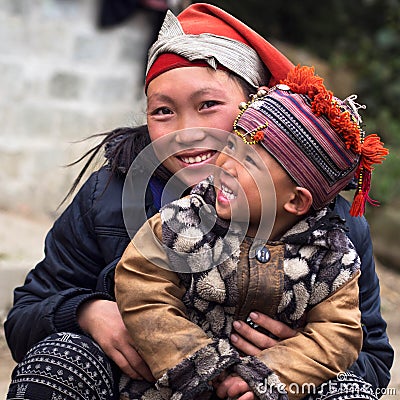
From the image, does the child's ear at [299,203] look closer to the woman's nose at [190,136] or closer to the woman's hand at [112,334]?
the woman's nose at [190,136]

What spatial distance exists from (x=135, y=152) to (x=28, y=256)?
2141 mm

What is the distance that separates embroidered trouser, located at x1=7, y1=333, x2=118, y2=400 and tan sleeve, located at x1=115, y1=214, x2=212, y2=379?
134mm

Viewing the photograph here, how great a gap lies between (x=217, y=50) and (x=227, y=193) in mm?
496

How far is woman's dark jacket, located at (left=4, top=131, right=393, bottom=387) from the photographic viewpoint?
7.54 feet

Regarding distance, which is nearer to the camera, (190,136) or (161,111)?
(190,136)

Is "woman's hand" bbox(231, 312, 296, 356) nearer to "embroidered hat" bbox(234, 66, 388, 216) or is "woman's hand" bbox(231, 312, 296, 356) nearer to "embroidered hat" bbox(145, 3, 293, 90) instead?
"embroidered hat" bbox(234, 66, 388, 216)

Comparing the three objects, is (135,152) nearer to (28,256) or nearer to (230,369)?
(230,369)

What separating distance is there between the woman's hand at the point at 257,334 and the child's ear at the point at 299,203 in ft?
0.89

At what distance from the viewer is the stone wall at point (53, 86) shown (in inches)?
200

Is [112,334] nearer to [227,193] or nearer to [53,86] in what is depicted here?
[227,193]

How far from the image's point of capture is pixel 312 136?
1.98 meters

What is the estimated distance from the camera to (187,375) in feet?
6.37

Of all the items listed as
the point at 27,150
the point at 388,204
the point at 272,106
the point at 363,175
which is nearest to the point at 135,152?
the point at 272,106

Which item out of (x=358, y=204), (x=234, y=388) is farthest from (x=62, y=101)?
(x=234, y=388)
